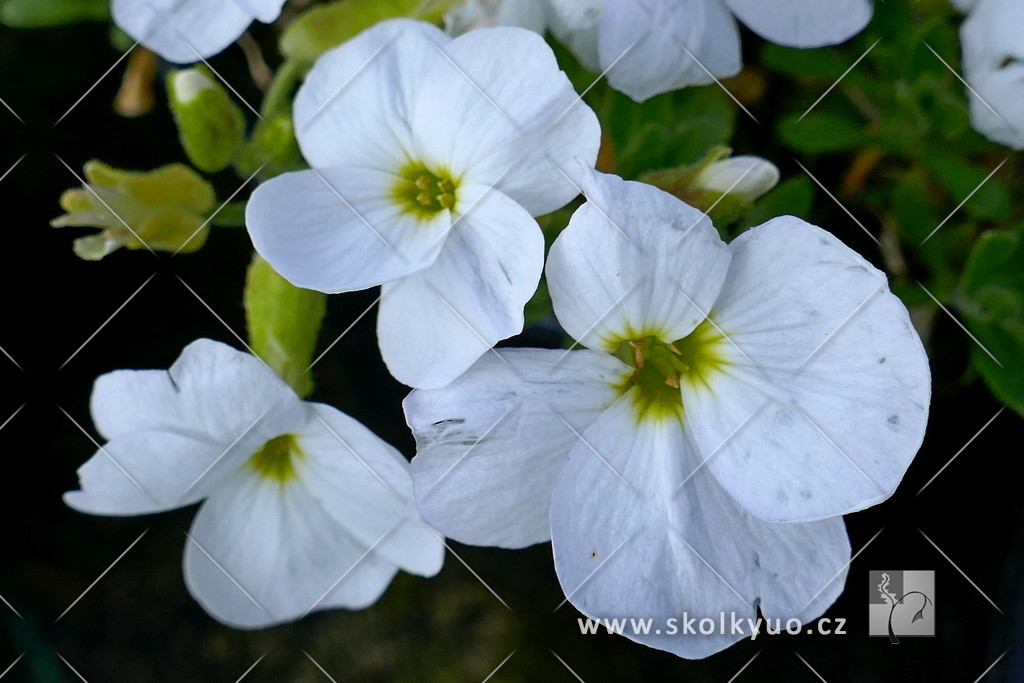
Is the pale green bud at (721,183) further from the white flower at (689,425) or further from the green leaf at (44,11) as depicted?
the green leaf at (44,11)

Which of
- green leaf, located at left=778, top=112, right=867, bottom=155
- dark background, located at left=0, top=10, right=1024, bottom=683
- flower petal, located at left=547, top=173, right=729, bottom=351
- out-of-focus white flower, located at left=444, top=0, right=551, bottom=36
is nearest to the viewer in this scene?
flower petal, located at left=547, top=173, right=729, bottom=351

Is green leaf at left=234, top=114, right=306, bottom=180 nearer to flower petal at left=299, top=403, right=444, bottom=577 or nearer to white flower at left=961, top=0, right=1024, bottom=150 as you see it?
flower petal at left=299, top=403, right=444, bottom=577

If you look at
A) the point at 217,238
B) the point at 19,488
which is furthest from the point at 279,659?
the point at 217,238

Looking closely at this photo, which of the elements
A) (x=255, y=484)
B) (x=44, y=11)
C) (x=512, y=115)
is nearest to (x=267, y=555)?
(x=255, y=484)

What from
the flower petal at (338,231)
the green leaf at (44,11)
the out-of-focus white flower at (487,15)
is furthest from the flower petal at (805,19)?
the green leaf at (44,11)

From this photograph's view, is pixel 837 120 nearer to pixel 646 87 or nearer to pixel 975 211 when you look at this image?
pixel 975 211

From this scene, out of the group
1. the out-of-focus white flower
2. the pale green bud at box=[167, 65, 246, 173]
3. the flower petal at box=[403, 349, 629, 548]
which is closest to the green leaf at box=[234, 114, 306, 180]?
the pale green bud at box=[167, 65, 246, 173]

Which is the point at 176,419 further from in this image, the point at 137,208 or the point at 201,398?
the point at 137,208
